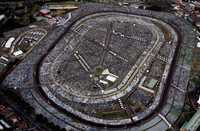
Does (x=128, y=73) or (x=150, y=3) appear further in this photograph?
(x=150, y=3)

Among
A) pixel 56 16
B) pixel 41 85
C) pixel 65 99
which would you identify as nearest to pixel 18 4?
pixel 56 16

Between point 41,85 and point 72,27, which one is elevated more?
point 72,27

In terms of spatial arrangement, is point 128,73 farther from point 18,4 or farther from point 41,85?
point 18,4

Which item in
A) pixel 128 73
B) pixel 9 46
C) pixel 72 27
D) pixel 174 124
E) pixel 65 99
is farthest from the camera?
pixel 72 27

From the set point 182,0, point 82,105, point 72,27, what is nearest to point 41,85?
point 82,105

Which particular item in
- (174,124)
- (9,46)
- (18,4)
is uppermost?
(18,4)

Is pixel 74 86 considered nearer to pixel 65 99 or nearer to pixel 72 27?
pixel 65 99

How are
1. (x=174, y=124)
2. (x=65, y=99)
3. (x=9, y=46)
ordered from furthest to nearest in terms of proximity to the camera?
(x=9, y=46)
(x=65, y=99)
(x=174, y=124)

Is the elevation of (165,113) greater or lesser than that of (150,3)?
lesser

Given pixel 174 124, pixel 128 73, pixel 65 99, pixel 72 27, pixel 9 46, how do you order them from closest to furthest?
pixel 174 124, pixel 65 99, pixel 128 73, pixel 9 46, pixel 72 27
